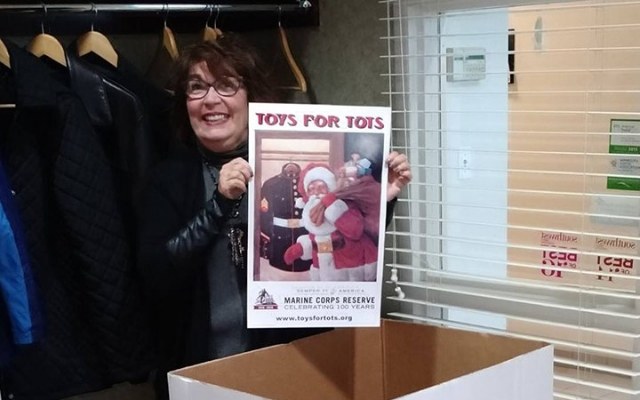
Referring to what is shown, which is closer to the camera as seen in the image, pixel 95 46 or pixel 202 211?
pixel 202 211

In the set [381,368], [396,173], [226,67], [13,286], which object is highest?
[226,67]

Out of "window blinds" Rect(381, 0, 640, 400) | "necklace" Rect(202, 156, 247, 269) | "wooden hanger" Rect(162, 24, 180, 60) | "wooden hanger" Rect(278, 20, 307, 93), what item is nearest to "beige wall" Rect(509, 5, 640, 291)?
"window blinds" Rect(381, 0, 640, 400)

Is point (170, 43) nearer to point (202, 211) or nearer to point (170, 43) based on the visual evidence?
point (170, 43)

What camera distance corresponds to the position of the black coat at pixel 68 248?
1615 mm

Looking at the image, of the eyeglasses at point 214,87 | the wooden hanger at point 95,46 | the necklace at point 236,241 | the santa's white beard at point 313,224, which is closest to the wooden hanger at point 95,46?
the wooden hanger at point 95,46

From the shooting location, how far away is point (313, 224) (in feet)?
4.55

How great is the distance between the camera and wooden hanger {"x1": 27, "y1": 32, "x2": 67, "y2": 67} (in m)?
1.70

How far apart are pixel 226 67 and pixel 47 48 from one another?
0.40 meters

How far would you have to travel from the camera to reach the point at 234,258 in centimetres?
157

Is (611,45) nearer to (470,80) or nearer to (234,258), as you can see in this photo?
(470,80)

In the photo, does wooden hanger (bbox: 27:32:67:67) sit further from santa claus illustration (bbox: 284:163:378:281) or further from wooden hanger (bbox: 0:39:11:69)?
santa claus illustration (bbox: 284:163:378:281)

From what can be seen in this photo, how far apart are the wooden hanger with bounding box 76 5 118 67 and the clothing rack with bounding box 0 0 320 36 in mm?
58

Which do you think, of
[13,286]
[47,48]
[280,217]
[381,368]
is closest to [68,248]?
[13,286]

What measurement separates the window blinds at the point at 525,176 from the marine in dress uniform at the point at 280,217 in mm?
640
